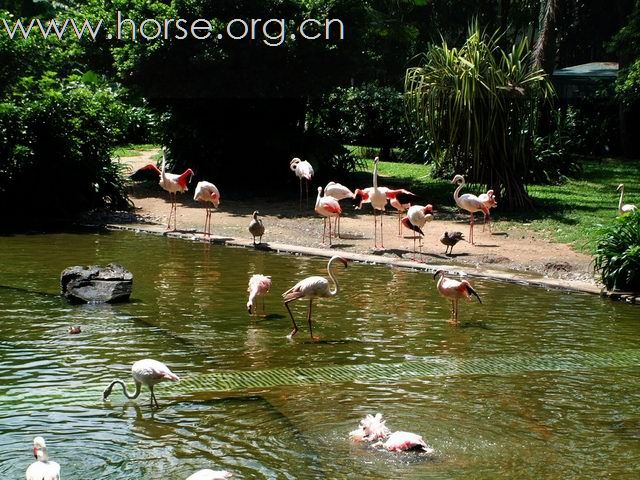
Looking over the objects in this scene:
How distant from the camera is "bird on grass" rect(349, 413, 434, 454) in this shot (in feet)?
21.7

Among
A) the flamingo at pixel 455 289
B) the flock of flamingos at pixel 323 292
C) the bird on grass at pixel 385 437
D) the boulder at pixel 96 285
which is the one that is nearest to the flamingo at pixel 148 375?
the flock of flamingos at pixel 323 292

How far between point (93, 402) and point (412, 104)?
12.2m

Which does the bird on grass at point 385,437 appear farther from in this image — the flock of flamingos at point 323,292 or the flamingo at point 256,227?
the flamingo at point 256,227

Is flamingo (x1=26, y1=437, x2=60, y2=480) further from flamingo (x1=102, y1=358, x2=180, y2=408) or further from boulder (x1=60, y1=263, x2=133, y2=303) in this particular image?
boulder (x1=60, y1=263, x2=133, y2=303)

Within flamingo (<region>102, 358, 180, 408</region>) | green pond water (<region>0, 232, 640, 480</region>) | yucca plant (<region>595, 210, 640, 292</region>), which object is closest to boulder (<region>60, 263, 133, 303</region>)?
green pond water (<region>0, 232, 640, 480</region>)

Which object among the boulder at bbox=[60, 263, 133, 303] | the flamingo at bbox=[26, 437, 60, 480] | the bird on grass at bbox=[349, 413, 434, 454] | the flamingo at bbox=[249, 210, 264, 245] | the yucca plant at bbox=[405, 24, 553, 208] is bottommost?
the bird on grass at bbox=[349, 413, 434, 454]

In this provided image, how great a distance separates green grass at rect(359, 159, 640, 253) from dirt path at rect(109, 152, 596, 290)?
0.51 meters

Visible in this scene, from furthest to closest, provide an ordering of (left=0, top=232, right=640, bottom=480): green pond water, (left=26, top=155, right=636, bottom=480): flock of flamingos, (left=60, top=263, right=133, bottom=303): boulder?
(left=60, top=263, right=133, bottom=303): boulder
(left=0, top=232, right=640, bottom=480): green pond water
(left=26, top=155, right=636, bottom=480): flock of flamingos

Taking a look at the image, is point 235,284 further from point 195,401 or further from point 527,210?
point 527,210

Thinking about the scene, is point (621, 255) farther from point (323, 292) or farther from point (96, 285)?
point (96, 285)

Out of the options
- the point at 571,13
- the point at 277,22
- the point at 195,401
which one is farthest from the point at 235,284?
the point at 571,13

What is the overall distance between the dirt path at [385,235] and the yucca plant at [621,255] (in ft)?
1.31

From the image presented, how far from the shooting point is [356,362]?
9055mm

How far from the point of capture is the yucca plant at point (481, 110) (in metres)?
17.9
